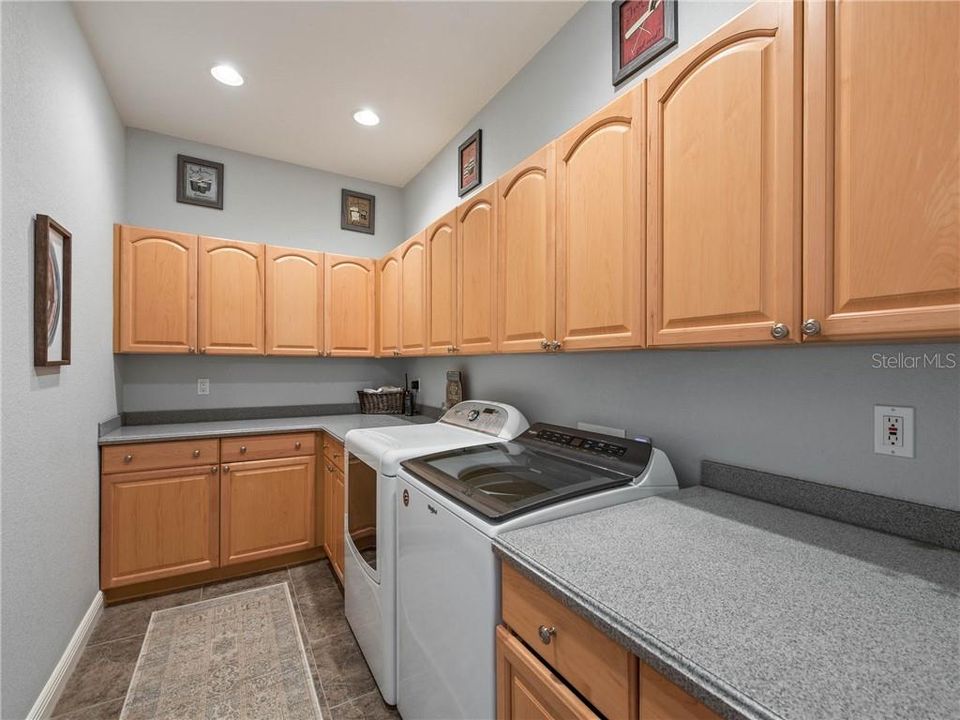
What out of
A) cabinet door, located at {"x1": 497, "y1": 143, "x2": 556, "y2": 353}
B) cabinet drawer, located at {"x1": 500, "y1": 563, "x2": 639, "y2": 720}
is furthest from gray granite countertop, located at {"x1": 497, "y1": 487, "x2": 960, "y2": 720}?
cabinet door, located at {"x1": 497, "y1": 143, "x2": 556, "y2": 353}

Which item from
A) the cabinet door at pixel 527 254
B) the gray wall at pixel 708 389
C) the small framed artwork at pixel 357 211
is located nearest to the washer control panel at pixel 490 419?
the gray wall at pixel 708 389

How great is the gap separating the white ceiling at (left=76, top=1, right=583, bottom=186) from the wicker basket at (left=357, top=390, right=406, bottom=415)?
5.95ft

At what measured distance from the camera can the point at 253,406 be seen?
3.17m

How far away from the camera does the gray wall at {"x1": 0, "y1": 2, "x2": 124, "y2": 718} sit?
50.4 inches

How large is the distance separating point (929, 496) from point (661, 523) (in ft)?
1.87

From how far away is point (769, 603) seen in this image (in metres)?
0.72

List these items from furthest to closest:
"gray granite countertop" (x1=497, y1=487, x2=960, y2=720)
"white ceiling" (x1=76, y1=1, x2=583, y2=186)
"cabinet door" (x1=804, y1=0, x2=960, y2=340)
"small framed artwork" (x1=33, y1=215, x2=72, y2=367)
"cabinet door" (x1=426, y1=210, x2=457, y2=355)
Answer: "cabinet door" (x1=426, y1=210, x2=457, y2=355)
"white ceiling" (x1=76, y1=1, x2=583, y2=186)
"small framed artwork" (x1=33, y1=215, x2=72, y2=367)
"cabinet door" (x1=804, y1=0, x2=960, y2=340)
"gray granite countertop" (x1=497, y1=487, x2=960, y2=720)

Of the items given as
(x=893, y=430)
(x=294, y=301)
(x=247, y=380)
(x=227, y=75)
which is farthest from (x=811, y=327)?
(x=247, y=380)

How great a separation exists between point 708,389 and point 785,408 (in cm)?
23

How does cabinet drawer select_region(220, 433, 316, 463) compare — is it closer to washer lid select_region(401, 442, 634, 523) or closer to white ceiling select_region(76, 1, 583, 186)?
washer lid select_region(401, 442, 634, 523)

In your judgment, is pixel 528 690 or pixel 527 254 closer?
pixel 528 690

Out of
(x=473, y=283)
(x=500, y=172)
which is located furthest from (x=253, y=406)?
(x=500, y=172)

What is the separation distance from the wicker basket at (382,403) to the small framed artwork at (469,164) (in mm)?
1567
